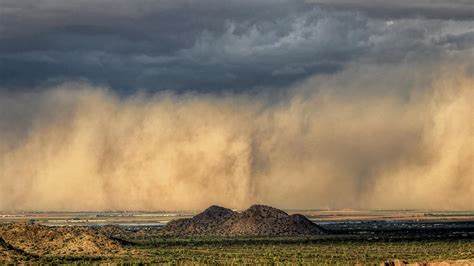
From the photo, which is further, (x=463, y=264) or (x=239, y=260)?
(x=239, y=260)

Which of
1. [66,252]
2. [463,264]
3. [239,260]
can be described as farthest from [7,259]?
[463,264]

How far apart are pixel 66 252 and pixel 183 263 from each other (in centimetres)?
4223

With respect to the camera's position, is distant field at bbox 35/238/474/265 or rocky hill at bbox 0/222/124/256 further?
rocky hill at bbox 0/222/124/256

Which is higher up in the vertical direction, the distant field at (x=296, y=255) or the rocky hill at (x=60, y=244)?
the rocky hill at (x=60, y=244)

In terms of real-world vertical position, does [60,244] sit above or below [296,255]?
above

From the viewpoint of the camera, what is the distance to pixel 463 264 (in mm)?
125312

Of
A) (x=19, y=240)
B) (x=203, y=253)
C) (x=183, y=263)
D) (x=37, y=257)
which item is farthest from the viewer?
(x=19, y=240)

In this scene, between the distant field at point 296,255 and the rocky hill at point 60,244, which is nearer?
the distant field at point 296,255

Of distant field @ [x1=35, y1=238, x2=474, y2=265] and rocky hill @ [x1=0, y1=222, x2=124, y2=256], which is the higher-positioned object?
rocky hill @ [x1=0, y1=222, x2=124, y2=256]

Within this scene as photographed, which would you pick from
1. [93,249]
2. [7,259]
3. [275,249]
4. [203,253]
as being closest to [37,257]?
[7,259]

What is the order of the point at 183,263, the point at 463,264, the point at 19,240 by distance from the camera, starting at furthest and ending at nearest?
the point at 19,240, the point at 183,263, the point at 463,264

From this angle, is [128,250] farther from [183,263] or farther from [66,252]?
[183,263]

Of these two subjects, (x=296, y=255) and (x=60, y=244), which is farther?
(x=60, y=244)

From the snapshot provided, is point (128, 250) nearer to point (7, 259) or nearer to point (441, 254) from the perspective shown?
point (7, 259)
